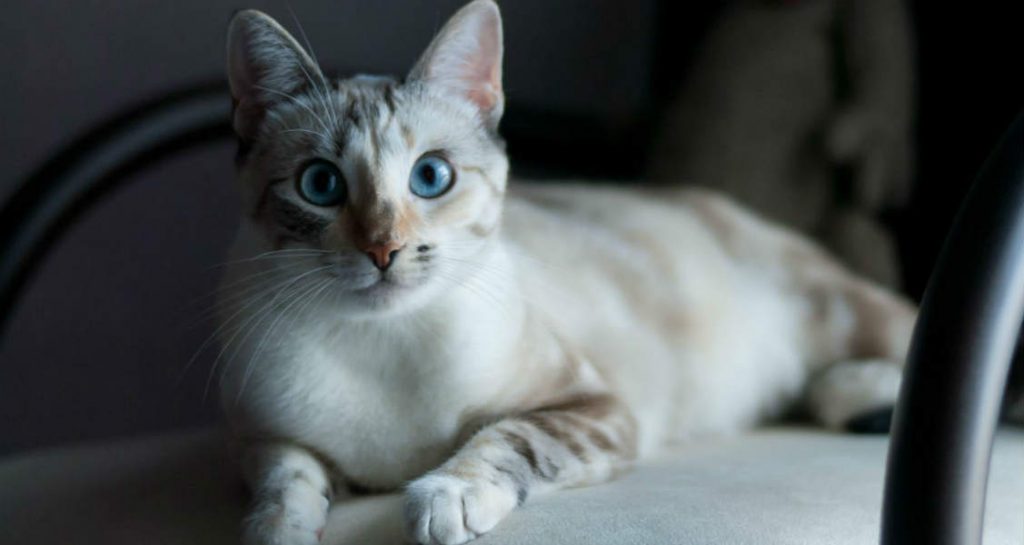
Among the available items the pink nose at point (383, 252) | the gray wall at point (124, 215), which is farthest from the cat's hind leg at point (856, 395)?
the gray wall at point (124, 215)

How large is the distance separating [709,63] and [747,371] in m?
0.75

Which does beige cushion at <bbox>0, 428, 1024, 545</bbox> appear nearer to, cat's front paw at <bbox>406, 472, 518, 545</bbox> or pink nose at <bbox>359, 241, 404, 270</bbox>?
cat's front paw at <bbox>406, 472, 518, 545</bbox>

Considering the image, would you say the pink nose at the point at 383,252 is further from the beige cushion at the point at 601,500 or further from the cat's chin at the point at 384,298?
the beige cushion at the point at 601,500

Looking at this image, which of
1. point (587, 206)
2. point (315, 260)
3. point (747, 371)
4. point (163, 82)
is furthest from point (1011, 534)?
point (163, 82)

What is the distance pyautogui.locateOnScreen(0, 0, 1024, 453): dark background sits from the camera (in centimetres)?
182

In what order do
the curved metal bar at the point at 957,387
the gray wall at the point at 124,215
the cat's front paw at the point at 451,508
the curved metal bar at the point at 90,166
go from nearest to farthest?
1. the curved metal bar at the point at 957,387
2. the cat's front paw at the point at 451,508
3. the curved metal bar at the point at 90,166
4. the gray wall at the point at 124,215

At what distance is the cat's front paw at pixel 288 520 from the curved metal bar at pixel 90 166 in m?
0.55

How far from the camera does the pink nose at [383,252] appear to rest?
3.18 ft

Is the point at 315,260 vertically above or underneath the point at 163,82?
underneath

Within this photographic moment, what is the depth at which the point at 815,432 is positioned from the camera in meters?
1.44

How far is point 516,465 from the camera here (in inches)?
40.2

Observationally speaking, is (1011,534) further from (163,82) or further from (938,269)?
(163,82)

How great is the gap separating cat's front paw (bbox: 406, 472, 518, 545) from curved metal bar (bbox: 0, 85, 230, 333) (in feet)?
2.28

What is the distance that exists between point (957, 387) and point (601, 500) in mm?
389
